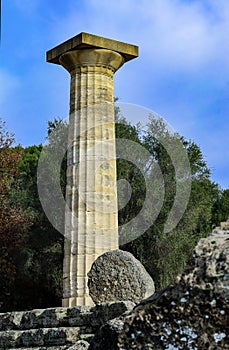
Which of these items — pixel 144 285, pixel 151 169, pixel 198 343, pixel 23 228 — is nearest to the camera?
pixel 198 343

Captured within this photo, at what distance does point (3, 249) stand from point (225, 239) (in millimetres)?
21496

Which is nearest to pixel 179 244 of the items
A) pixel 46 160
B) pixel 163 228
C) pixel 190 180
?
pixel 163 228

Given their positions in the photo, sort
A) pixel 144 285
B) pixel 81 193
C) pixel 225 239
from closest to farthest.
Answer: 1. pixel 225 239
2. pixel 144 285
3. pixel 81 193

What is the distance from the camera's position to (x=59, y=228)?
23.8 meters

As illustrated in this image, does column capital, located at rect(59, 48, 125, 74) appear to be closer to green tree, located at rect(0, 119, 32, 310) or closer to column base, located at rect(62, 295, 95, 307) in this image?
column base, located at rect(62, 295, 95, 307)

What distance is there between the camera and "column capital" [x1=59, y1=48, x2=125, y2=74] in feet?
48.0

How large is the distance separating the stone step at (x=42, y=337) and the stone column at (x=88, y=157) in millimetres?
5073

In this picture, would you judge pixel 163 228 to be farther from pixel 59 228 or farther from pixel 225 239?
pixel 225 239

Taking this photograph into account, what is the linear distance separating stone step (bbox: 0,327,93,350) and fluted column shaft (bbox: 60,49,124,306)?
507cm

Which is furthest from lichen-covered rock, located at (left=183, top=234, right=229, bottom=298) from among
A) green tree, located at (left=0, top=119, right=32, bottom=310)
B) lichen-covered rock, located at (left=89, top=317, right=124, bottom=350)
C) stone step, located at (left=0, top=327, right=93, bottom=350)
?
green tree, located at (left=0, top=119, right=32, bottom=310)

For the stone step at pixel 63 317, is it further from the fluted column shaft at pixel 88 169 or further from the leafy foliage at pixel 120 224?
the leafy foliage at pixel 120 224

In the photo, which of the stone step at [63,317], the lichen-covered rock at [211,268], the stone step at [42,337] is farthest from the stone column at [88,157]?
the lichen-covered rock at [211,268]

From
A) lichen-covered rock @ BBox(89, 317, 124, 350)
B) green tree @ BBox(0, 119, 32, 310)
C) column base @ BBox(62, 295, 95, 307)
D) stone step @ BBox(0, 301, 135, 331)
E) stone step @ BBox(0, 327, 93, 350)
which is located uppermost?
green tree @ BBox(0, 119, 32, 310)

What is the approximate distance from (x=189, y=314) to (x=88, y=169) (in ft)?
41.9
